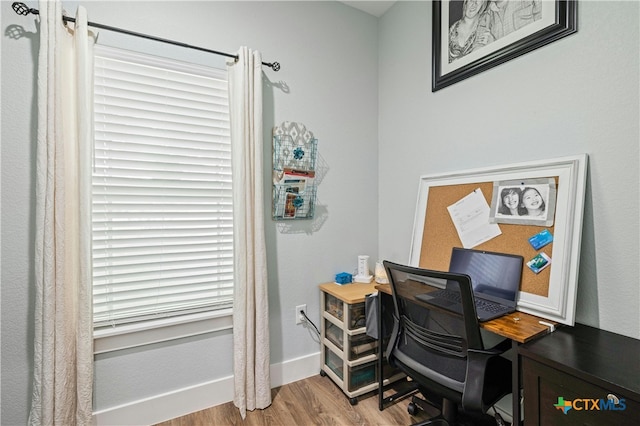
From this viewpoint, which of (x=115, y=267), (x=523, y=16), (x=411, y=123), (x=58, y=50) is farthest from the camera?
(x=411, y=123)

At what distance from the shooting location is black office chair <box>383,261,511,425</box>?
3.86 feet

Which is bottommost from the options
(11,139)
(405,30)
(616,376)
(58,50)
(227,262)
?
(616,376)

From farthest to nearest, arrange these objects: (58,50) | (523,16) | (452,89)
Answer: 1. (452,89)
2. (523,16)
3. (58,50)

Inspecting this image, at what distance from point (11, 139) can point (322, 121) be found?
1.72 meters

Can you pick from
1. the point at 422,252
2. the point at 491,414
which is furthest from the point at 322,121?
the point at 491,414

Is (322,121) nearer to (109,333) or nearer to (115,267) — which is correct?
(115,267)

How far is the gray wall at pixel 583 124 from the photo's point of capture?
3.99 feet

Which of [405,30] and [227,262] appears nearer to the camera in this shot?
[227,262]

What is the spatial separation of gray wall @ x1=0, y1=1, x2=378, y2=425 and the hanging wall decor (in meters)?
0.07

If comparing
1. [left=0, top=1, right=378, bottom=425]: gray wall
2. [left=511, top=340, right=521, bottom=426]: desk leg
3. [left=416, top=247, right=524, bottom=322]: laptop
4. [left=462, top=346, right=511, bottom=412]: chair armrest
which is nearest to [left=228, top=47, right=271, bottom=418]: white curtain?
[left=0, top=1, right=378, bottom=425]: gray wall

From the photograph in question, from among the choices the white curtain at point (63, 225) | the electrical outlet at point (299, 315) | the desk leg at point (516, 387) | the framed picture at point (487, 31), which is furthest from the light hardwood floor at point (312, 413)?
the framed picture at point (487, 31)

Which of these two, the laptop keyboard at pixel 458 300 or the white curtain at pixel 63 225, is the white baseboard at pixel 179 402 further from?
the laptop keyboard at pixel 458 300

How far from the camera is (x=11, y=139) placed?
56.8 inches

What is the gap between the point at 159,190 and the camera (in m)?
1.76
